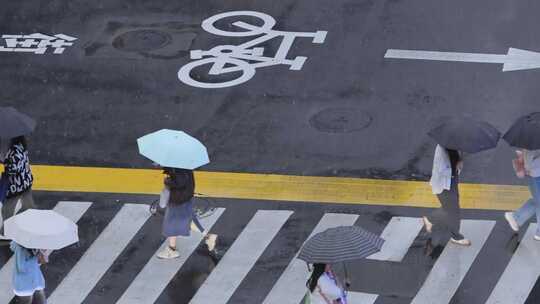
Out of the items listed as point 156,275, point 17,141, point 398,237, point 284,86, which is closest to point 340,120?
point 284,86

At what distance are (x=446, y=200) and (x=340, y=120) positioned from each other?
3201 millimetres

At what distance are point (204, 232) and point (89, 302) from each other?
5.50ft

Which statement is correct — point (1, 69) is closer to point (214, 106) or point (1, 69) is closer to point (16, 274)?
point (214, 106)

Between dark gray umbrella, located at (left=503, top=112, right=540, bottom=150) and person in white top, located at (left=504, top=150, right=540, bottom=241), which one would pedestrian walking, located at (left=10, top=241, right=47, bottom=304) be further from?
person in white top, located at (left=504, top=150, right=540, bottom=241)

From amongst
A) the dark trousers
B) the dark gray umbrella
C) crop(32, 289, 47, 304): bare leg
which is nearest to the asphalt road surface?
the dark trousers

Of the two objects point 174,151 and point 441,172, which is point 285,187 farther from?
point 174,151

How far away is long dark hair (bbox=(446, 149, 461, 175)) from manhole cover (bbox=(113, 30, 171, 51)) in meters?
6.67

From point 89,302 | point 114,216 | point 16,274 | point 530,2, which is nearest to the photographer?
point 16,274

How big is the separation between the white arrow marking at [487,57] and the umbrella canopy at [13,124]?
21.7ft

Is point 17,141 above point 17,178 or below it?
above

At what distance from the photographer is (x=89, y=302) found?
14.2 metres

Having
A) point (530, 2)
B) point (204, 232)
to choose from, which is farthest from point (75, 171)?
point (530, 2)

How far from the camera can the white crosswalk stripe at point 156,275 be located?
1429 cm

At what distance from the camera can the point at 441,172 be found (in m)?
14.7
